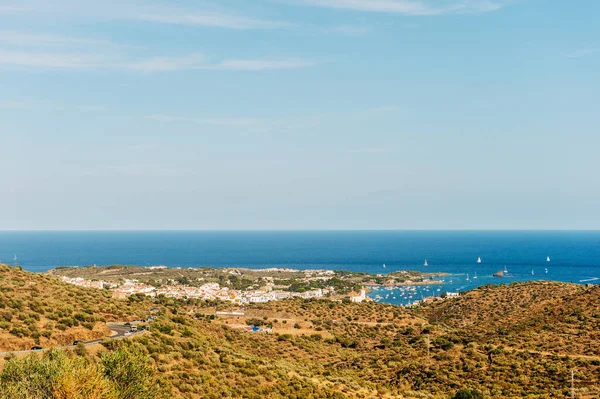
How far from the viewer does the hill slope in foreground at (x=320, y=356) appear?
62.1ft

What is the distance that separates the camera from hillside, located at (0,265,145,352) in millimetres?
27328

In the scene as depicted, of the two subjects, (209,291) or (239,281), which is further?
(239,281)

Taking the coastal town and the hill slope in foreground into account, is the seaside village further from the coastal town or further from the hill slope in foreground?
the hill slope in foreground

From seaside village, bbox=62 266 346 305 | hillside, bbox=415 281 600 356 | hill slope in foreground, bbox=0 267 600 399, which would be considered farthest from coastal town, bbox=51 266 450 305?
hill slope in foreground, bbox=0 267 600 399

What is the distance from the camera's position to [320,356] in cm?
4506

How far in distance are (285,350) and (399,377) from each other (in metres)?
12.5

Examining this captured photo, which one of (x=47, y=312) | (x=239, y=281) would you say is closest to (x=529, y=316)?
(x=47, y=312)

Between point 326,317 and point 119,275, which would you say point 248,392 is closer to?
point 326,317

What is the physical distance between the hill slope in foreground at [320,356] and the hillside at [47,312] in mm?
183

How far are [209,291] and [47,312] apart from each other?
79969 mm

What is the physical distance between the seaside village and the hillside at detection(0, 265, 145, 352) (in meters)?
39.0

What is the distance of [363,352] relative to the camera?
156 ft

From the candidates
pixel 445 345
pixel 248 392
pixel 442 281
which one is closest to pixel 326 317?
pixel 445 345

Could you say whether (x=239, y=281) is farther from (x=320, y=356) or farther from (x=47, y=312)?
(x=47, y=312)
